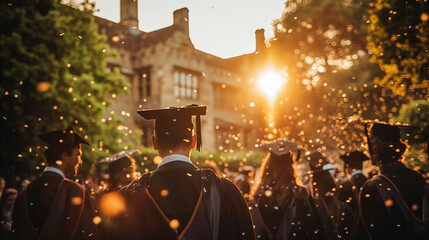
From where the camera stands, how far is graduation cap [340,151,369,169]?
22.9 ft

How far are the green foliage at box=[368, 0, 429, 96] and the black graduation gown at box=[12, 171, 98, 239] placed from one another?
5.44 m

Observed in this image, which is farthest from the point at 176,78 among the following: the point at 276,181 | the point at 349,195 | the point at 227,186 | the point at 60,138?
the point at 227,186

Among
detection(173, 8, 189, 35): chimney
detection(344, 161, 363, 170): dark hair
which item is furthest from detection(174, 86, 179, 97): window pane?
detection(344, 161, 363, 170): dark hair

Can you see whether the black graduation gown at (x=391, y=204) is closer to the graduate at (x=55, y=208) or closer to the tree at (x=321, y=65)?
the graduate at (x=55, y=208)

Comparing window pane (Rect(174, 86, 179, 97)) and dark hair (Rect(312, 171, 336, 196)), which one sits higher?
window pane (Rect(174, 86, 179, 97))

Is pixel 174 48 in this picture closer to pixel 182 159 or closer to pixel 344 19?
pixel 344 19

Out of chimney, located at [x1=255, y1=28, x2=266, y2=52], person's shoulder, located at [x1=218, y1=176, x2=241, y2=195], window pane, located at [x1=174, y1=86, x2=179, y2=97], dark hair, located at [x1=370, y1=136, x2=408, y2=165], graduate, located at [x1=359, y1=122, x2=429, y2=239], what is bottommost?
graduate, located at [x1=359, y1=122, x2=429, y2=239]

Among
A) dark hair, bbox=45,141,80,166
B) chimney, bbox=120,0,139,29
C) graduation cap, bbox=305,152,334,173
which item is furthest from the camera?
chimney, bbox=120,0,139,29

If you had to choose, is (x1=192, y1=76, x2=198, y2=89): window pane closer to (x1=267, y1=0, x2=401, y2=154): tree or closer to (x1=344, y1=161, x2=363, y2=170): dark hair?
(x1=267, y1=0, x2=401, y2=154): tree

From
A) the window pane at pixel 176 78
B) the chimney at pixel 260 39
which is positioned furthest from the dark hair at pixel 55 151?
the chimney at pixel 260 39

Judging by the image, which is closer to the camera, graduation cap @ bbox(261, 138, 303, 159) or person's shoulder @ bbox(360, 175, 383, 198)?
person's shoulder @ bbox(360, 175, 383, 198)

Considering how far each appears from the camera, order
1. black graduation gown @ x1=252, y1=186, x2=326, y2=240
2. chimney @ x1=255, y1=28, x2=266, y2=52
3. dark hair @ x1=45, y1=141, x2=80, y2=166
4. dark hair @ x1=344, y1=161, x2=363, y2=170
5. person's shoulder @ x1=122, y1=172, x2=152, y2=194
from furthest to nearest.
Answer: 1. chimney @ x1=255, y1=28, x2=266, y2=52
2. dark hair @ x1=344, y1=161, x2=363, y2=170
3. black graduation gown @ x1=252, y1=186, x2=326, y2=240
4. dark hair @ x1=45, y1=141, x2=80, y2=166
5. person's shoulder @ x1=122, y1=172, x2=152, y2=194

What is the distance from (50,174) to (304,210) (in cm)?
327

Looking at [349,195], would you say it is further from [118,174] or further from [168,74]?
[168,74]
